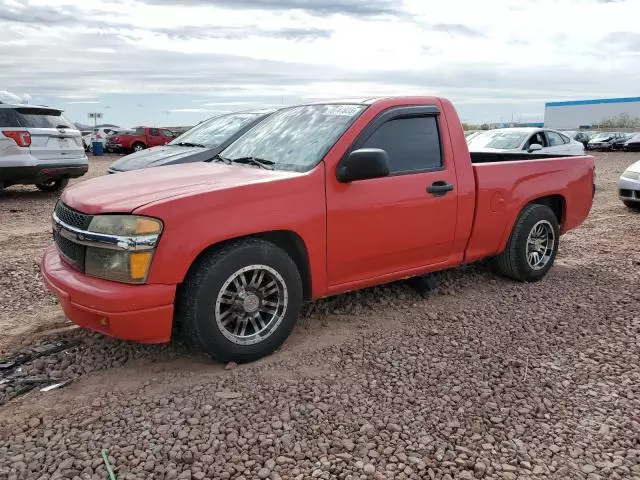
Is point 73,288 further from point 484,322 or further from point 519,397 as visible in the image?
point 484,322

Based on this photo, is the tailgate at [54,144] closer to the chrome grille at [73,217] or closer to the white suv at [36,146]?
the white suv at [36,146]

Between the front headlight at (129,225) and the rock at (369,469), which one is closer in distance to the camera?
the rock at (369,469)

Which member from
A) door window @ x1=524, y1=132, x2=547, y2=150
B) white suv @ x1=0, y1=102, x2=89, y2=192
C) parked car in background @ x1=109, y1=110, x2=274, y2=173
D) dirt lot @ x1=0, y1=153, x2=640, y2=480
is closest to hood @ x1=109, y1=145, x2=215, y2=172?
parked car in background @ x1=109, y1=110, x2=274, y2=173

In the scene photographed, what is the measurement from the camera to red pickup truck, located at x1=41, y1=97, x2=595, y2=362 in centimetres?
338

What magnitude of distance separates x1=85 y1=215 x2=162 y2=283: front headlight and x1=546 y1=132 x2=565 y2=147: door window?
40.3ft

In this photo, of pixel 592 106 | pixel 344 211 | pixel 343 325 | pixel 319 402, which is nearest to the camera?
pixel 319 402

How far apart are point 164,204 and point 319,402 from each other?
57.5 inches

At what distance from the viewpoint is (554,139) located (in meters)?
13.8

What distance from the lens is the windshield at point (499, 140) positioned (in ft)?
41.8

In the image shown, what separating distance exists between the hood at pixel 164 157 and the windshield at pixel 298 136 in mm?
3181

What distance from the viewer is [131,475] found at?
2658 mm

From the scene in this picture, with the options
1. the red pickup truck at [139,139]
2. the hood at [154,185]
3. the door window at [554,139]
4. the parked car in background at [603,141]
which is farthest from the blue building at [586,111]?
the hood at [154,185]

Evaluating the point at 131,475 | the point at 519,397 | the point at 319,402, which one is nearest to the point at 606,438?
the point at 519,397

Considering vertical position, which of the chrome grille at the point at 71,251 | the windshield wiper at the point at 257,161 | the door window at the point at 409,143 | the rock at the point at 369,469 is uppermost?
the door window at the point at 409,143
